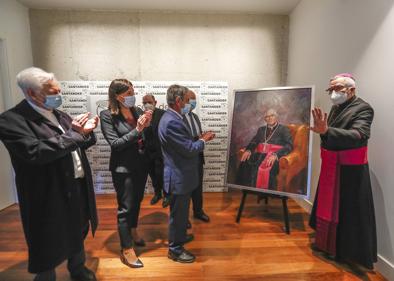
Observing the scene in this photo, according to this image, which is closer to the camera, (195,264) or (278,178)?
(195,264)

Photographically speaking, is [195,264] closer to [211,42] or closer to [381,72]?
[381,72]

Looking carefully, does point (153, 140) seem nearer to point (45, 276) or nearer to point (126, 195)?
point (126, 195)

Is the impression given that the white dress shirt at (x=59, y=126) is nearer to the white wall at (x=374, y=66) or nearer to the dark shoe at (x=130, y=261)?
the dark shoe at (x=130, y=261)

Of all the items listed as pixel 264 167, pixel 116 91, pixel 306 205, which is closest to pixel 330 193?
pixel 264 167

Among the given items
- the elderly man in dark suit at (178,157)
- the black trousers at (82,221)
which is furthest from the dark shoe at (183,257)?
the black trousers at (82,221)

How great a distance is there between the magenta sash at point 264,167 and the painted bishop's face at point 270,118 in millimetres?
234

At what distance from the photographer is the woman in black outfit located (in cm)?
193

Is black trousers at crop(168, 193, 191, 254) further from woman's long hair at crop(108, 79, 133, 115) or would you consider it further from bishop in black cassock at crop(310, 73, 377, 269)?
bishop in black cassock at crop(310, 73, 377, 269)

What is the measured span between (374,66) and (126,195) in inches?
88.3

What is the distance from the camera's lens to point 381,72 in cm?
195

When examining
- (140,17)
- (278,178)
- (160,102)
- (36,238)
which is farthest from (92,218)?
(140,17)

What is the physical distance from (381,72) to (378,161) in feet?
2.30

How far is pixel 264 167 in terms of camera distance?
2652mm

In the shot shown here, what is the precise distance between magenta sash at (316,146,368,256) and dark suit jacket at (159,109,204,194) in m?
1.08
